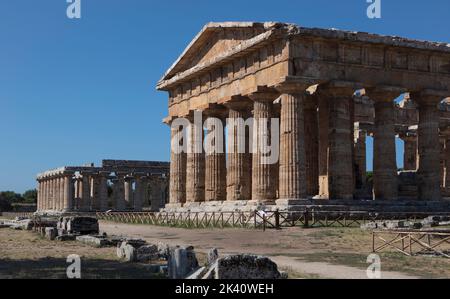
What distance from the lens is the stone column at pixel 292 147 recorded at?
33344 millimetres

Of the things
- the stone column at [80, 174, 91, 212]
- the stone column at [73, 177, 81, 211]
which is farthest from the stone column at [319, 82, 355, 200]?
the stone column at [73, 177, 81, 211]

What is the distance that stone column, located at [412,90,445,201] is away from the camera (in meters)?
37.5

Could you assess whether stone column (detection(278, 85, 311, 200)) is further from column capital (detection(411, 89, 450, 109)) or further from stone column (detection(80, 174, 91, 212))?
stone column (detection(80, 174, 91, 212))

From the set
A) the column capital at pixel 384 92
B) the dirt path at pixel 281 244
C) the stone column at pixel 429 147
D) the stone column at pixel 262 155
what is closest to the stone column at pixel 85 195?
the stone column at pixel 262 155

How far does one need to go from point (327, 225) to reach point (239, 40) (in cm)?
1353

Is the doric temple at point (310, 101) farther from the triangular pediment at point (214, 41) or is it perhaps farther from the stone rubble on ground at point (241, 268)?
the stone rubble on ground at point (241, 268)

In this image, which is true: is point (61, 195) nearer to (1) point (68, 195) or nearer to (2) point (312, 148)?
(1) point (68, 195)

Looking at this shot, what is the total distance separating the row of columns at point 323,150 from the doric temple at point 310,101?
57 millimetres

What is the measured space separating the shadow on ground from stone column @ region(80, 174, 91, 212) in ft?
202

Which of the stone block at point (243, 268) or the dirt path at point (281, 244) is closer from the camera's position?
the stone block at point (243, 268)

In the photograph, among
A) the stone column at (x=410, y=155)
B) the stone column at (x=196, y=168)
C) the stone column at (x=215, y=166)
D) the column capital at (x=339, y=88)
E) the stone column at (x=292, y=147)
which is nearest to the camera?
the stone column at (x=292, y=147)

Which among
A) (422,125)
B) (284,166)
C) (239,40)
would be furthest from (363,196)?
(239,40)
